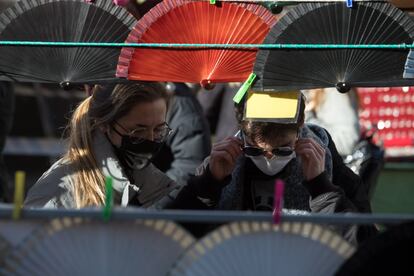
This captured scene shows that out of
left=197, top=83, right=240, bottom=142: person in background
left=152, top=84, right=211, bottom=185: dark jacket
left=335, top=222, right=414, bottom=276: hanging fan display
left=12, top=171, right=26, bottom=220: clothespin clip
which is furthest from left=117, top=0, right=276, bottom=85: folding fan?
left=197, top=83, right=240, bottom=142: person in background

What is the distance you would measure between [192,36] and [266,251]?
0.70 m

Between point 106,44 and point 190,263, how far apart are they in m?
0.70

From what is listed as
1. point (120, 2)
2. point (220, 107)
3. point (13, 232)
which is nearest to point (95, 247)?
point (13, 232)

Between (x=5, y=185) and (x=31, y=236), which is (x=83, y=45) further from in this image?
(x=5, y=185)

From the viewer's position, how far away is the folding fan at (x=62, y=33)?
7.69ft

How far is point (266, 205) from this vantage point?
8.78 feet

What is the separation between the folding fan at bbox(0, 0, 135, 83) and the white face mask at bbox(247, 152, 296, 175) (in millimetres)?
546

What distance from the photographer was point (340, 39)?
2.28 m

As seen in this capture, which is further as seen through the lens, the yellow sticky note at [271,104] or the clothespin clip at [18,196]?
the yellow sticky note at [271,104]

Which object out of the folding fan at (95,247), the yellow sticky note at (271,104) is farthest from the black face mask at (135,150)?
the folding fan at (95,247)

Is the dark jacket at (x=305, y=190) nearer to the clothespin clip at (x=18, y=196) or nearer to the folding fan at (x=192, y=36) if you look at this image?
the folding fan at (x=192, y=36)

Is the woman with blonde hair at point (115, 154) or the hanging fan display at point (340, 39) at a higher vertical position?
the hanging fan display at point (340, 39)

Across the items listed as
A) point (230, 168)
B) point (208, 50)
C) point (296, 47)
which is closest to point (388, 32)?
point (296, 47)

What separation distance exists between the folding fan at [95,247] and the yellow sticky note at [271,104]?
22.5 inches
